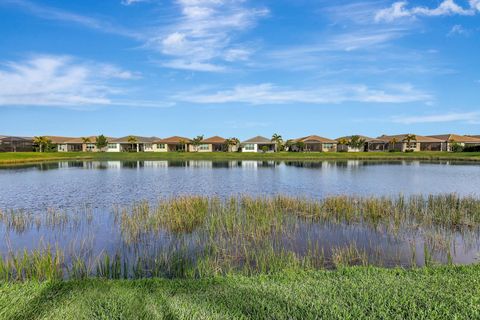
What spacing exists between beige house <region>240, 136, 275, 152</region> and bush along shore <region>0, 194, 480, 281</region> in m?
63.6

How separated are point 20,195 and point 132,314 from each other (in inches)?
771

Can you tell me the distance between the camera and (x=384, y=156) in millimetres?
64500

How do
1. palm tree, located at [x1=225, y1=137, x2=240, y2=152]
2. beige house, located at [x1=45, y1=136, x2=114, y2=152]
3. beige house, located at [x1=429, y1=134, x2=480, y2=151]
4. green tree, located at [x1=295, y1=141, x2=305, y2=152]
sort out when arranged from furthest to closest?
beige house, located at [x1=45, y1=136, x2=114, y2=152]
palm tree, located at [x1=225, y1=137, x2=240, y2=152]
green tree, located at [x1=295, y1=141, x2=305, y2=152]
beige house, located at [x1=429, y1=134, x2=480, y2=151]

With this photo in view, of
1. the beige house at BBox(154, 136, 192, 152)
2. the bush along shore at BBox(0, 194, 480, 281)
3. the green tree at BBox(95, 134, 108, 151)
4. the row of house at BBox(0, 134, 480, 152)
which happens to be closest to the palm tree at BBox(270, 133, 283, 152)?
the row of house at BBox(0, 134, 480, 152)

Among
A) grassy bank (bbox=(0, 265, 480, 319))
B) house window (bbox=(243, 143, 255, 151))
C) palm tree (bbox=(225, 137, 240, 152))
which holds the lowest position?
grassy bank (bbox=(0, 265, 480, 319))

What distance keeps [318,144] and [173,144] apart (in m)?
36.1

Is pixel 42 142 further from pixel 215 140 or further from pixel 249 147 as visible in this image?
pixel 249 147

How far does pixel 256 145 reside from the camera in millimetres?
80250

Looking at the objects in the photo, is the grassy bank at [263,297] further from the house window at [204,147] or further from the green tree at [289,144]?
the green tree at [289,144]

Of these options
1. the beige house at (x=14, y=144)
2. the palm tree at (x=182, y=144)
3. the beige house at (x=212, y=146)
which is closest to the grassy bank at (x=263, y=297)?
the beige house at (x=212, y=146)

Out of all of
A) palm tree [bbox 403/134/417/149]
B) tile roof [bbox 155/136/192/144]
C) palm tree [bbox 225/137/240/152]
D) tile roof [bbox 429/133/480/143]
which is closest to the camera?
tile roof [bbox 429/133/480/143]

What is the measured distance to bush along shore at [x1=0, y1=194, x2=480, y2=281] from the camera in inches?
306

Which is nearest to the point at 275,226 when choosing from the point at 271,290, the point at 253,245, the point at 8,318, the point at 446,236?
the point at 253,245

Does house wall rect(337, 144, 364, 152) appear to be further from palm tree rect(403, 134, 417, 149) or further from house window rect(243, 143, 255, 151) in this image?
house window rect(243, 143, 255, 151)
